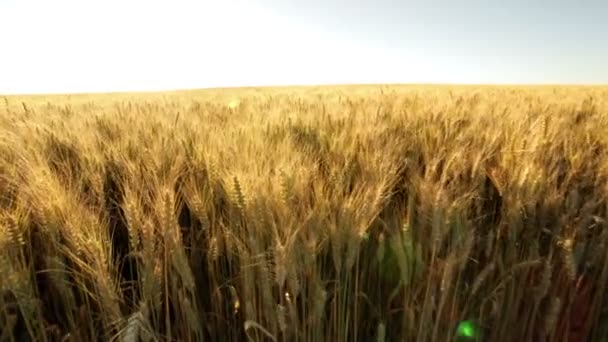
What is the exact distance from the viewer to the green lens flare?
4.07 feet

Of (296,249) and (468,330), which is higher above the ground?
(296,249)

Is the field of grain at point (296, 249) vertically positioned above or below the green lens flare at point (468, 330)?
above

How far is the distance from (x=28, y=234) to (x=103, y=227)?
0.23 metres

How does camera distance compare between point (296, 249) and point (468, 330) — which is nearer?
point (296, 249)

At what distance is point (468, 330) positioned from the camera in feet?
4.10

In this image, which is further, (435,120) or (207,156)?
(435,120)

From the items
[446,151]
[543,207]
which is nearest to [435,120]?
[446,151]

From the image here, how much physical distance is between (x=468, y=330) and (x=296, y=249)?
2.10 ft

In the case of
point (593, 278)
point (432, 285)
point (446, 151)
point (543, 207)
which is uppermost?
point (446, 151)

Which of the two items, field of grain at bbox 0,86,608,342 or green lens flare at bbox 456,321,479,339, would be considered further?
green lens flare at bbox 456,321,479,339

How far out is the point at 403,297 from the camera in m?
1.19

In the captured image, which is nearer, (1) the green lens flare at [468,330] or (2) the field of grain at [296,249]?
(2) the field of grain at [296,249]

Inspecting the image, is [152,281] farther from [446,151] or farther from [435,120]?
[435,120]

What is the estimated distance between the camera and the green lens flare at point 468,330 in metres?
1.24
